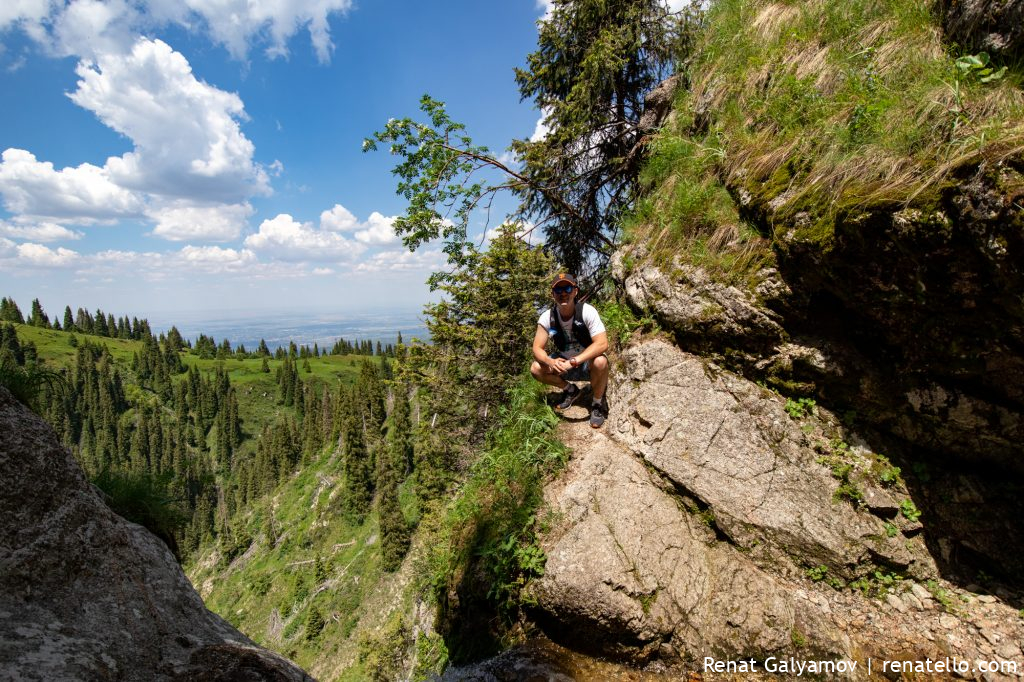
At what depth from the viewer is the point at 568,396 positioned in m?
7.54

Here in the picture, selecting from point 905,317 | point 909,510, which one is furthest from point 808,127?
point 909,510

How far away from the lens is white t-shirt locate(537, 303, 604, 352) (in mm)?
6609

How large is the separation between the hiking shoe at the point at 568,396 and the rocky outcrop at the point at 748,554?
1649mm

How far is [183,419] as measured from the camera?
5945 inches

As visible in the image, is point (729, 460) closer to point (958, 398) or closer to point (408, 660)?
point (958, 398)

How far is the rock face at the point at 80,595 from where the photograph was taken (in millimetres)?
2910

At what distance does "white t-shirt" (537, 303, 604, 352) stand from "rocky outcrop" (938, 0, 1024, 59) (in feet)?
15.8

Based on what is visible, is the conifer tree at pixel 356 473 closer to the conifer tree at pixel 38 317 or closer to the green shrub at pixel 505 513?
the green shrub at pixel 505 513

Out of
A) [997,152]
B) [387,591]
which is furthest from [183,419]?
[997,152]

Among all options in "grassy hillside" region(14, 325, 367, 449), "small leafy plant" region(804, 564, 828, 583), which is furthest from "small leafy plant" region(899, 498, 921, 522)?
"grassy hillside" region(14, 325, 367, 449)

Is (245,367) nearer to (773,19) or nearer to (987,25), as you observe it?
(773,19)

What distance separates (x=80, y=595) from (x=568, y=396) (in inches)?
244

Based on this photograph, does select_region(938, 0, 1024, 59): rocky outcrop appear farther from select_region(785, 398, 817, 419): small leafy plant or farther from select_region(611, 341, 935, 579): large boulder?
select_region(611, 341, 935, 579): large boulder

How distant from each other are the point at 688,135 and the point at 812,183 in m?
3.91
